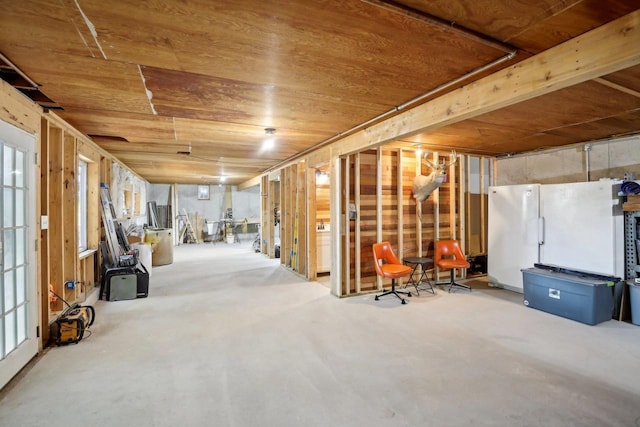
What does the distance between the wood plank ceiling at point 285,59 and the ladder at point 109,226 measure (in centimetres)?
145

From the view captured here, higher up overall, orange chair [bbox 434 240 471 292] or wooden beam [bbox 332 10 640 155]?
wooden beam [bbox 332 10 640 155]

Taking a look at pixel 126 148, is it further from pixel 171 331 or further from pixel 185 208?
pixel 185 208

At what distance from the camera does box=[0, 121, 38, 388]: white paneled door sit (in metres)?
2.31

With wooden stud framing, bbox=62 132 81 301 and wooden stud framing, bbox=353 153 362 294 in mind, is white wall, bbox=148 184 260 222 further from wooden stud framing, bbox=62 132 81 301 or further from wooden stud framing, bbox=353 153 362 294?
wooden stud framing, bbox=353 153 362 294

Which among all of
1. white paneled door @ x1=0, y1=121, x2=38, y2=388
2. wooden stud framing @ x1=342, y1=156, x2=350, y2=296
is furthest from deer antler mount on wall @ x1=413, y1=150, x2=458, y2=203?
white paneled door @ x1=0, y1=121, x2=38, y2=388

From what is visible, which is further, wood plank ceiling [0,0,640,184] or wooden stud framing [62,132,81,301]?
wooden stud framing [62,132,81,301]

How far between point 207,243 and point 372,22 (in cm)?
1114

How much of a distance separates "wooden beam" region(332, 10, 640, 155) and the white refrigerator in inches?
Answer: 105

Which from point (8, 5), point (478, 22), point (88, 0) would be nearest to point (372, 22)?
point (478, 22)

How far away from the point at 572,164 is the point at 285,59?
508 cm

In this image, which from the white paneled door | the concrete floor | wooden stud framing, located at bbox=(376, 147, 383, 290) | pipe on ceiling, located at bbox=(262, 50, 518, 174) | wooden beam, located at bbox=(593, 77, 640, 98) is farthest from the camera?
wooden stud framing, located at bbox=(376, 147, 383, 290)

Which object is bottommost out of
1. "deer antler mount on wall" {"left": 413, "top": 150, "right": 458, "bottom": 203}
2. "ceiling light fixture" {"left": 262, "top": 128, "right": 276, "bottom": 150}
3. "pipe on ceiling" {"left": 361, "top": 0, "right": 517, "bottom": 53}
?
"deer antler mount on wall" {"left": 413, "top": 150, "right": 458, "bottom": 203}

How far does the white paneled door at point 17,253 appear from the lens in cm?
231

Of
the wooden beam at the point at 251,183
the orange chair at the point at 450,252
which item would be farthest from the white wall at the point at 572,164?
the wooden beam at the point at 251,183
